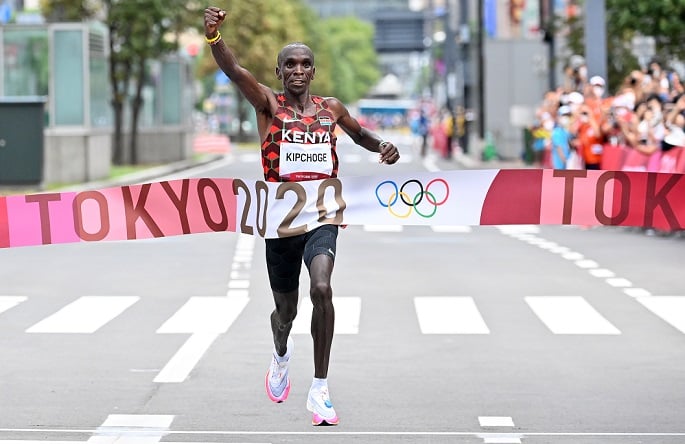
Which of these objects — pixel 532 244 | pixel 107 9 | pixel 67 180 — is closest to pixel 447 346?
pixel 532 244

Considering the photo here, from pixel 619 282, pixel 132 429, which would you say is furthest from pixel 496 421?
pixel 619 282

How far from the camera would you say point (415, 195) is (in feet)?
31.3

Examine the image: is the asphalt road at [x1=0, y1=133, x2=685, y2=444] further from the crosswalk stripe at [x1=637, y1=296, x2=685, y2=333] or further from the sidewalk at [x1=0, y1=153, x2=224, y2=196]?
the sidewalk at [x1=0, y1=153, x2=224, y2=196]

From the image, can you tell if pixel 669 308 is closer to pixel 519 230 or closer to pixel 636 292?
pixel 636 292

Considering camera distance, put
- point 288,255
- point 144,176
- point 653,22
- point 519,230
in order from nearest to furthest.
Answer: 1. point 288,255
2. point 519,230
3. point 653,22
4. point 144,176

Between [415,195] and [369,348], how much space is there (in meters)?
2.33

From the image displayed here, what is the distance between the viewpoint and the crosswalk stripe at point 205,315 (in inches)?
503

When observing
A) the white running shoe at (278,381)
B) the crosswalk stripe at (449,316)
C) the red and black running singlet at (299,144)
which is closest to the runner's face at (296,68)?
the red and black running singlet at (299,144)

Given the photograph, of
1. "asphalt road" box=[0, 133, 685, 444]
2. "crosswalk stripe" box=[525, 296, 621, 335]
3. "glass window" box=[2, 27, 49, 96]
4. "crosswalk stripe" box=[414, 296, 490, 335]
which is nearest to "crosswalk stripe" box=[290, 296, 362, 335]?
"asphalt road" box=[0, 133, 685, 444]

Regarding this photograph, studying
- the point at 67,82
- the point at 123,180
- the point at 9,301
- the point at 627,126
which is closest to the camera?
the point at 9,301

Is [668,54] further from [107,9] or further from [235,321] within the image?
[235,321]

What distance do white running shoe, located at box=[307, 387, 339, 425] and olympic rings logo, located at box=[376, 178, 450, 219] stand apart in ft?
4.36

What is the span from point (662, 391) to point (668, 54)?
25.7 m

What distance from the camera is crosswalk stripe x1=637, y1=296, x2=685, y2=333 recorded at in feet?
43.2
